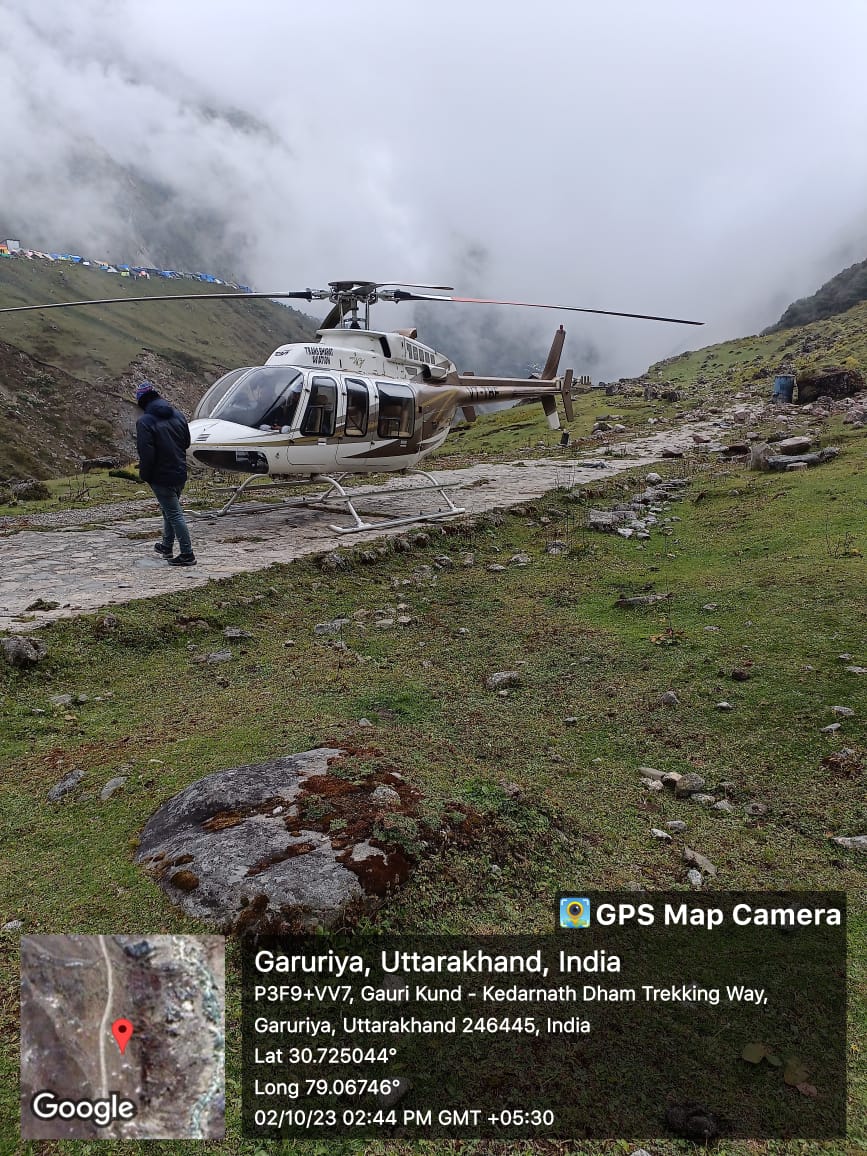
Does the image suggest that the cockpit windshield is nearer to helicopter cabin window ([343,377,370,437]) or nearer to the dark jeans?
helicopter cabin window ([343,377,370,437])

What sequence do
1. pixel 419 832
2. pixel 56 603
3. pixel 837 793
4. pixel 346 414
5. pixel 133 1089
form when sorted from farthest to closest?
1. pixel 346 414
2. pixel 56 603
3. pixel 837 793
4. pixel 419 832
5. pixel 133 1089

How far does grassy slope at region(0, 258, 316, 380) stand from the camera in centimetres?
9069

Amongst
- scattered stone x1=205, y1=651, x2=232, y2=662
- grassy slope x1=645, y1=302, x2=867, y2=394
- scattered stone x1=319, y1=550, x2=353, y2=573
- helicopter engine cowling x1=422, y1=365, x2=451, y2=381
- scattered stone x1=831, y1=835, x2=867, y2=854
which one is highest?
grassy slope x1=645, y1=302, x2=867, y2=394

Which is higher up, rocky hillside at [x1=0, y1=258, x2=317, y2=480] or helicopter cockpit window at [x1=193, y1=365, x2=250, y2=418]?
rocky hillside at [x1=0, y1=258, x2=317, y2=480]

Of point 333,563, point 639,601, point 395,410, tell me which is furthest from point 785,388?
point 333,563

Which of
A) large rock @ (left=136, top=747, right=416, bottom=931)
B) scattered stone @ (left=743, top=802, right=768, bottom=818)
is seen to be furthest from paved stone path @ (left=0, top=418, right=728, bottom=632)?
scattered stone @ (left=743, top=802, right=768, bottom=818)

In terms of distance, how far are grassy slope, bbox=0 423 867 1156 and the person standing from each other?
148cm

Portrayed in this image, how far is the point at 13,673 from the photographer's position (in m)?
5.37

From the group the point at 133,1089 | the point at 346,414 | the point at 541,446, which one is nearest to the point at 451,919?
the point at 133,1089

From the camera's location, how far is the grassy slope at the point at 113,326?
298 ft

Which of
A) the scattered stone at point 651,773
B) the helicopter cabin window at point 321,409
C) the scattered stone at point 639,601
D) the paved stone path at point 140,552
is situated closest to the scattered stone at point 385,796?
the scattered stone at point 651,773

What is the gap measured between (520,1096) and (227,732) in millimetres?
2932

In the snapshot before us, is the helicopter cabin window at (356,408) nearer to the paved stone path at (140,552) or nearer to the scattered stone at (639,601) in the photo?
the paved stone path at (140,552)

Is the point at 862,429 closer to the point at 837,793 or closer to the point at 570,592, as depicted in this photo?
the point at 570,592
